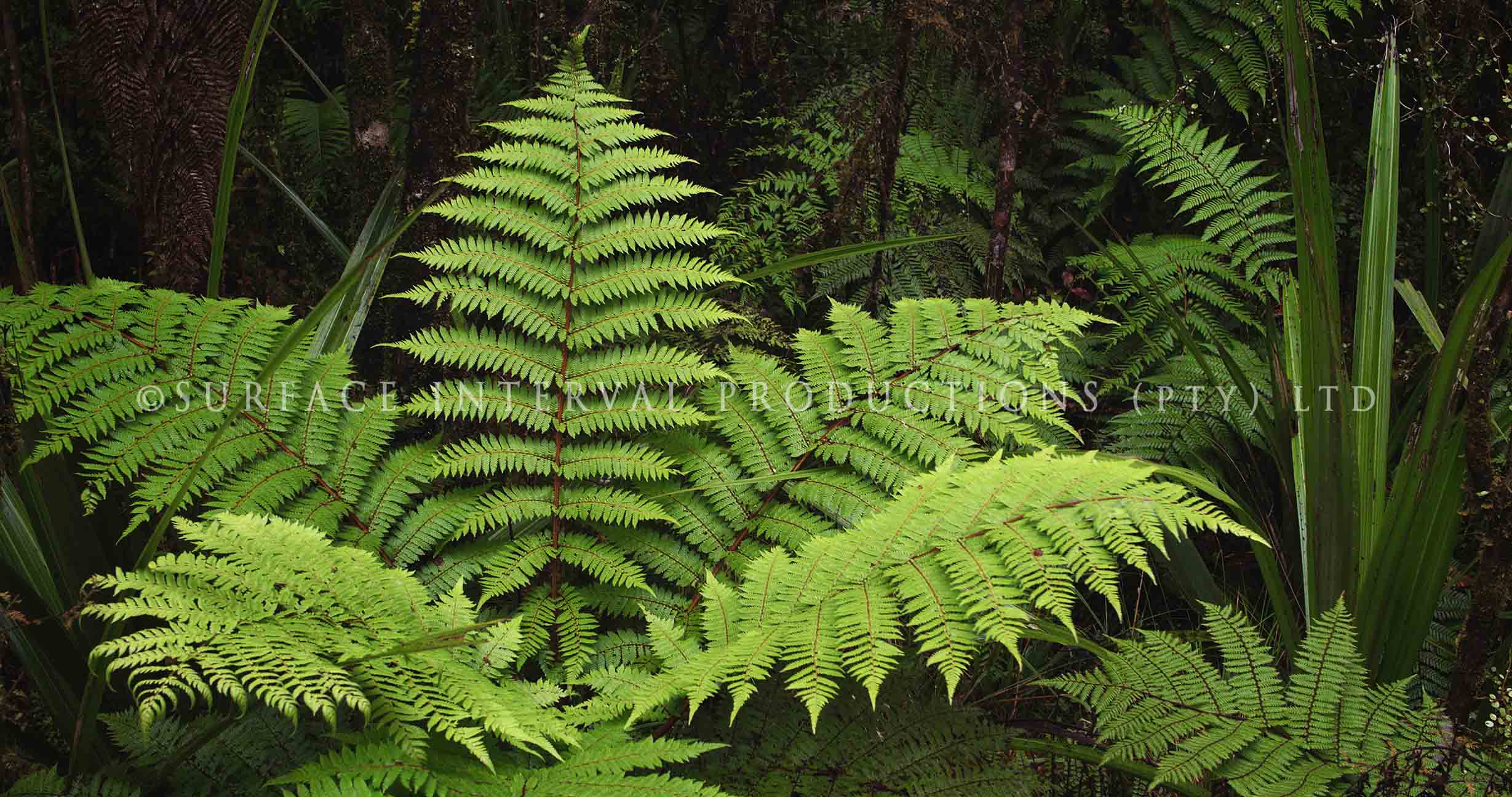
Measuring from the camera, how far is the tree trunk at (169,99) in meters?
2.03

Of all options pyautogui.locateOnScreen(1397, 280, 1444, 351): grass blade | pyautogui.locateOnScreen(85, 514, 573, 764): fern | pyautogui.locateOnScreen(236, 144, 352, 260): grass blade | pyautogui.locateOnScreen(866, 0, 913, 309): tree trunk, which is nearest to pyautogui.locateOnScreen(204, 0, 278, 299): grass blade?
pyautogui.locateOnScreen(236, 144, 352, 260): grass blade

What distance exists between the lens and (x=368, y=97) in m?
3.05

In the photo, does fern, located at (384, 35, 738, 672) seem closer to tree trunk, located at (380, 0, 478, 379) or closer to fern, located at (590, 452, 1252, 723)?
fern, located at (590, 452, 1252, 723)

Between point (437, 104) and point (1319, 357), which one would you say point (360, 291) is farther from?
point (1319, 357)

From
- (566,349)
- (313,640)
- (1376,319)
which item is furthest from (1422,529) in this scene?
(313,640)

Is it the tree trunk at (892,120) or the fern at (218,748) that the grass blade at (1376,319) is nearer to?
the tree trunk at (892,120)

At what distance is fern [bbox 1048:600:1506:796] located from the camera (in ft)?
5.36

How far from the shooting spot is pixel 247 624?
1386 millimetres

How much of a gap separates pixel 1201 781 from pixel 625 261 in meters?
1.48

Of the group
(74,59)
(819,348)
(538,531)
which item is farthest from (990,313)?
(74,59)

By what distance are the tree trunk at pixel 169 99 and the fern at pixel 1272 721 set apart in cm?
190

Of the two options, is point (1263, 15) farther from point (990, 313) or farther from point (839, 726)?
point (839, 726)

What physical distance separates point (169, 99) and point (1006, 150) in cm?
200

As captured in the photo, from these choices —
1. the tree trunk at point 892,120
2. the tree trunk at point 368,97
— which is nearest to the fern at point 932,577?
the tree trunk at point 892,120
